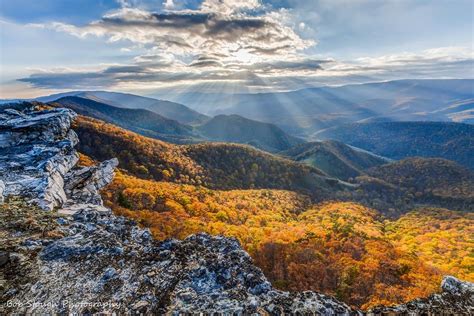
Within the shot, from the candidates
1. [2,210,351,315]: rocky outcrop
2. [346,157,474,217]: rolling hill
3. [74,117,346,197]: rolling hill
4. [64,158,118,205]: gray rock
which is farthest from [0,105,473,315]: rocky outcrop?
[346,157,474,217]: rolling hill

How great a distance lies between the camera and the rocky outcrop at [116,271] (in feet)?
28.7

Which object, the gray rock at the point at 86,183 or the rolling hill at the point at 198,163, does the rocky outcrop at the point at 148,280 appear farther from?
the rolling hill at the point at 198,163

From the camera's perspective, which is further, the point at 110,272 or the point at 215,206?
the point at 215,206

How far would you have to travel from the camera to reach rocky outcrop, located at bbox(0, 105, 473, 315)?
344 inches

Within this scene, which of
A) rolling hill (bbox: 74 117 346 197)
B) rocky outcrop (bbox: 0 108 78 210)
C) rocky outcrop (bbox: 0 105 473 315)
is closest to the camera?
rocky outcrop (bbox: 0 105 473 315)

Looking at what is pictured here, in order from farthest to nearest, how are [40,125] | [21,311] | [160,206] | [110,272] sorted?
[160,206] < [40,125] < [110,272] < [21,311]

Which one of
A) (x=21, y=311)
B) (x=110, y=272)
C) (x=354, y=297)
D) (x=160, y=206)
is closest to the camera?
(x=21, y=311)

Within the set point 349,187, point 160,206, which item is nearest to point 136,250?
point 160,206

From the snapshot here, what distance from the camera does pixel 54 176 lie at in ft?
55.2

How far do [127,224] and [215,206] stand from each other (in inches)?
2013

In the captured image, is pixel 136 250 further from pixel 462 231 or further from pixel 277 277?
pixel 462 231

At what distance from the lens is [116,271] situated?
1018 cm

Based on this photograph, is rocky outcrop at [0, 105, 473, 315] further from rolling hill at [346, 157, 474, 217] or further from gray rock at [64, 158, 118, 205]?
rolling hill at [346, 157, 474, 217]

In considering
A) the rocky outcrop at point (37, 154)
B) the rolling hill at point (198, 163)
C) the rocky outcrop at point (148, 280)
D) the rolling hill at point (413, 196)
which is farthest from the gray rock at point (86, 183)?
the rolling hill at point (413, 196)
